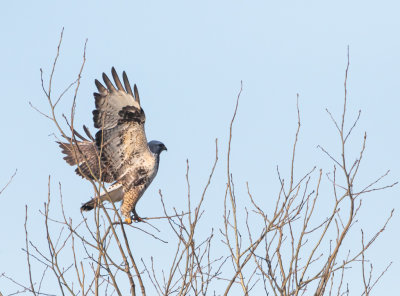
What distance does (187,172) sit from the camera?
4387mm

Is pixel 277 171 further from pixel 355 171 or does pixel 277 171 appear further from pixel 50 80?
pixel 50 80

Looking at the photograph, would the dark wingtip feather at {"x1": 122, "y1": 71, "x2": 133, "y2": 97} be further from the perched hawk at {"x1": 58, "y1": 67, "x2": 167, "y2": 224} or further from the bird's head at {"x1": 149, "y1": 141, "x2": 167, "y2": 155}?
the bird's head at {"x1": 149, "y1": 141, "x2": 167, "y2": 155}

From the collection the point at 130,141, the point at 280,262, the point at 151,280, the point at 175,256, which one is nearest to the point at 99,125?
the point at 130,141

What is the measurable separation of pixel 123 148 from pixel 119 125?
0.35m

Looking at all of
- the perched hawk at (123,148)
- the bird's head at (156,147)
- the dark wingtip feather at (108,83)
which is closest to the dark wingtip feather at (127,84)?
the perched hawk at (123,148)

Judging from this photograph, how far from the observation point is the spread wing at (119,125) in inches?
281

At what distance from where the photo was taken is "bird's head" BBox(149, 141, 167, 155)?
7951 mm

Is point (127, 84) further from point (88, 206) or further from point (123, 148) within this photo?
point (88, 206)

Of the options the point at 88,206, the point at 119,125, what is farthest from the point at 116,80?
the point at 88,206

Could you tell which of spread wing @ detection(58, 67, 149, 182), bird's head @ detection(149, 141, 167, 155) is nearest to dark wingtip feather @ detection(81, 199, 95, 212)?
spread wing @ detection(58, 67, 149, 182)

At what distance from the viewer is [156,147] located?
26.1 feet

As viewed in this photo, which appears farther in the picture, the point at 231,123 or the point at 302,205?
the point at 302,205

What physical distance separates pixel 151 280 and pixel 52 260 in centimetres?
95

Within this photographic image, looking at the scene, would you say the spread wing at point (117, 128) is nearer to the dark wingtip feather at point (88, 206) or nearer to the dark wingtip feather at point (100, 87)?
the dark wingtip feather at point (100, 87)
